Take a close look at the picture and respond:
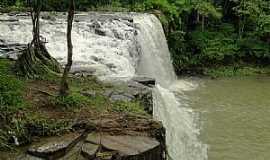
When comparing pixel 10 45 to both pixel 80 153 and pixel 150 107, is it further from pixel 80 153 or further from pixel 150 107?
pixel 80 153

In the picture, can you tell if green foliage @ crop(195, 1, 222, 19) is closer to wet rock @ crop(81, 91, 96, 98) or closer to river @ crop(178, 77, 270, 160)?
river @ crop(178, 77, 270, 160)

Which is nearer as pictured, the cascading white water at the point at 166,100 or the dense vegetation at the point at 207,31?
the cascading white water at the point at 166,100

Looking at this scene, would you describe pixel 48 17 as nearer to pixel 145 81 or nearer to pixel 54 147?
pixel 145 81

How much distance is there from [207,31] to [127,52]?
9.46 m

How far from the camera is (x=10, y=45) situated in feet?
33.1

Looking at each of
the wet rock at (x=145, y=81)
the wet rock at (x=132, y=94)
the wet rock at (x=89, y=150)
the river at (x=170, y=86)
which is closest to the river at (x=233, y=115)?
the river at (x=170, y=86)

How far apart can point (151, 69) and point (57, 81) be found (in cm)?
641

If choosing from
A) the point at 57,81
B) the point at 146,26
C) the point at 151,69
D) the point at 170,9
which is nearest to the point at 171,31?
the point at 170,9

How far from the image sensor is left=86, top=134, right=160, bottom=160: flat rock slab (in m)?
4.57

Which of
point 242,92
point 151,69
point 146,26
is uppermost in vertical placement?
point 146,26

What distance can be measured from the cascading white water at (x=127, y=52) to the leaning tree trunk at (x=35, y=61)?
78 cm

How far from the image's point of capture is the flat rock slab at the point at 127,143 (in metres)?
4.57

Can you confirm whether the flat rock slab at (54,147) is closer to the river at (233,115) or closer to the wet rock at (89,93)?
the wet rock at (89,93)

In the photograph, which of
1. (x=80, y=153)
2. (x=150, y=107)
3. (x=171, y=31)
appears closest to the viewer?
(x=80, y=153)
